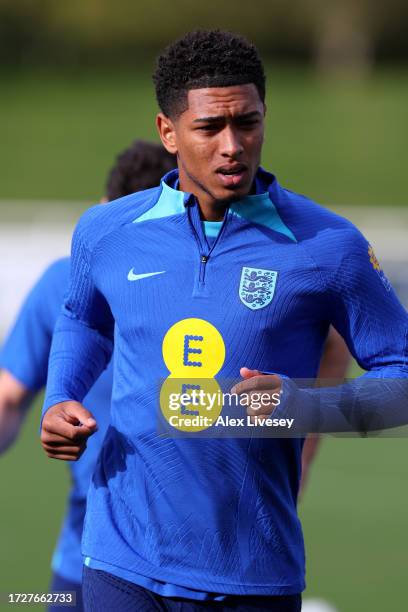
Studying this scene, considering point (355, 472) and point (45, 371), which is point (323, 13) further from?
point (45, 371)

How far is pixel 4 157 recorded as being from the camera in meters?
27.3

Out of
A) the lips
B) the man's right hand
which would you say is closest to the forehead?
the lips

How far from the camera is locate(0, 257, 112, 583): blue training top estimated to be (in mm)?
4492

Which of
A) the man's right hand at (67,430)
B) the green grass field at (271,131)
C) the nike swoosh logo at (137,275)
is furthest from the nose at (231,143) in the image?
the green grass field at (271,131)

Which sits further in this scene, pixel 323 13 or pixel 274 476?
pixel 323 13

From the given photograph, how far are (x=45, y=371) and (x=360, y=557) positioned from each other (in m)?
2.95

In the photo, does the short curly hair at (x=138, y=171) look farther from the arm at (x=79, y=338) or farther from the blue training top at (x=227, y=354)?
the blue training top at (x=227, y=354)

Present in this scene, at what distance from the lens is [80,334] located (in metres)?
3.68

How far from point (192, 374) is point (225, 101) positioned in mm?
687

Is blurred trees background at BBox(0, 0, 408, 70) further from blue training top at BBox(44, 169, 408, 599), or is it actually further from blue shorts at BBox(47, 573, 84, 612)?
blue training top at BBox(44, 169, 408, 599)

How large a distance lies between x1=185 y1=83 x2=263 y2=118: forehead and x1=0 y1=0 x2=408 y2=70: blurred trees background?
28863mm

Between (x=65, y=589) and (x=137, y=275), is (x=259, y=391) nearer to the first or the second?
(x=137, y=275)

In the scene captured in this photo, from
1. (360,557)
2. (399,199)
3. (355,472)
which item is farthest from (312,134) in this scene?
(360,557)

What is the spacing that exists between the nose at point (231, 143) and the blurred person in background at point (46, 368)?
1307mm
